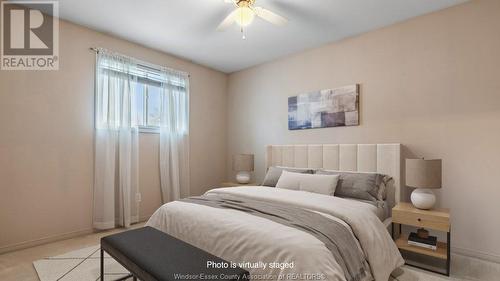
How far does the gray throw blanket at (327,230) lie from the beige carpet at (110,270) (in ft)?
2.72

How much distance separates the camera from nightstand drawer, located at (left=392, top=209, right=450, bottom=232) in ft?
7.42

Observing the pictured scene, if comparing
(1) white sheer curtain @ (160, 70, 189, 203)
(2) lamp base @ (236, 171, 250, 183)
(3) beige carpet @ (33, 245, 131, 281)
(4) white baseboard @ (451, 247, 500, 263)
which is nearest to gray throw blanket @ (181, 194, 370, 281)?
(3) beige carpet @ (33, 245, 131, 281)

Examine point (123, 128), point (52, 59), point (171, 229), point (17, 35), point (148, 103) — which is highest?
point (17, 35)

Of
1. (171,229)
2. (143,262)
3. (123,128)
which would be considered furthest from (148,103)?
(143,262)

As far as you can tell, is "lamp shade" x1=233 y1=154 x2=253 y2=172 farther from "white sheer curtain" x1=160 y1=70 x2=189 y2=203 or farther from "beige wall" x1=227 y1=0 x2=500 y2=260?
"beige wall" x1=227 y1=0 x2=500 y2=260

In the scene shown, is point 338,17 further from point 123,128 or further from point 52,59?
point 52,59

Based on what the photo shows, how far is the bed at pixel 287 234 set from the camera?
1.42 meters

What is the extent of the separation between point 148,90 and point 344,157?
3.05 meters

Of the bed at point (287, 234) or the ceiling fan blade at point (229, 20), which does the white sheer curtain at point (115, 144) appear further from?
the ceiling fan blade at point (229, 20)

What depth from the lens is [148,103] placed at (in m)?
3.90

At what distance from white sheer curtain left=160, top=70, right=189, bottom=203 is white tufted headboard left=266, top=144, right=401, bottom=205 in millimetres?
1428

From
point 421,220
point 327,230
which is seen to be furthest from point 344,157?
point 327,230

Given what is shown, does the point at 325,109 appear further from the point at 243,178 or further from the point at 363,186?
the point at 243,178

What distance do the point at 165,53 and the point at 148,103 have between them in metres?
0.87
